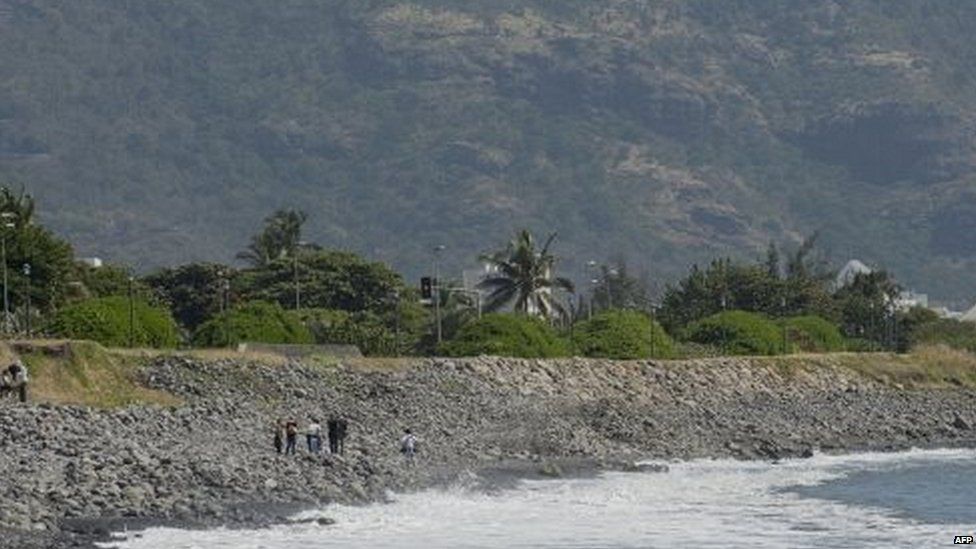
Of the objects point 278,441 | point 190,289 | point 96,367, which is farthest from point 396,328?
point 278,441

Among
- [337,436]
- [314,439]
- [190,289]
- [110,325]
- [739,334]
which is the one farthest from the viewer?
[190,289]

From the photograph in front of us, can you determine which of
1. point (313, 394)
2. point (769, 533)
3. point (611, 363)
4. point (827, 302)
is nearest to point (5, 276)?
point (313, 394)

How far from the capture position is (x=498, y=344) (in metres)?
109

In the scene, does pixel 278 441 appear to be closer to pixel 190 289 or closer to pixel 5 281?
pixel 5 281

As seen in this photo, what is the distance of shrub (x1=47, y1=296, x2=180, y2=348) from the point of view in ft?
298

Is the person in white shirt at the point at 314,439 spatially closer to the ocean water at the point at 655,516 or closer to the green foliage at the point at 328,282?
the ocean water at the point at 655,516

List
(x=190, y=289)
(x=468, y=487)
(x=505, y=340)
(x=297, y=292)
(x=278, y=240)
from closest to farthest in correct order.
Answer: (x=468, y=487) < (x=505, y=340) < (x=297, y=292) < (x=190, y=289) < (x=278, y=240)

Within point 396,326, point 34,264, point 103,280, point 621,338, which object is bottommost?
point 621,338

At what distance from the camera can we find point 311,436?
6494 cm

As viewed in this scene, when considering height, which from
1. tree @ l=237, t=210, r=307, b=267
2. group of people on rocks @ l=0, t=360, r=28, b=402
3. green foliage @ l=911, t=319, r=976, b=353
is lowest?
group of people on rocks @ l=0, t=360, r=28, b=402

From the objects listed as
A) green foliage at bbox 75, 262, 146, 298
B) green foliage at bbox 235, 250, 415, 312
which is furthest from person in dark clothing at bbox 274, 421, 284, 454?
green foliage at bbox 235, 250, 415, 312

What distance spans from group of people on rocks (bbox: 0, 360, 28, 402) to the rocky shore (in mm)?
3068

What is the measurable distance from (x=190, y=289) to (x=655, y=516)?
319ft

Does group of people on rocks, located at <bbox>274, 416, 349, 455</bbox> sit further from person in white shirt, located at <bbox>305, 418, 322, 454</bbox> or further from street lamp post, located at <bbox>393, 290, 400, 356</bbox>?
street lamp post, located at <bbox>393, 290, 400, 356</bbox>
